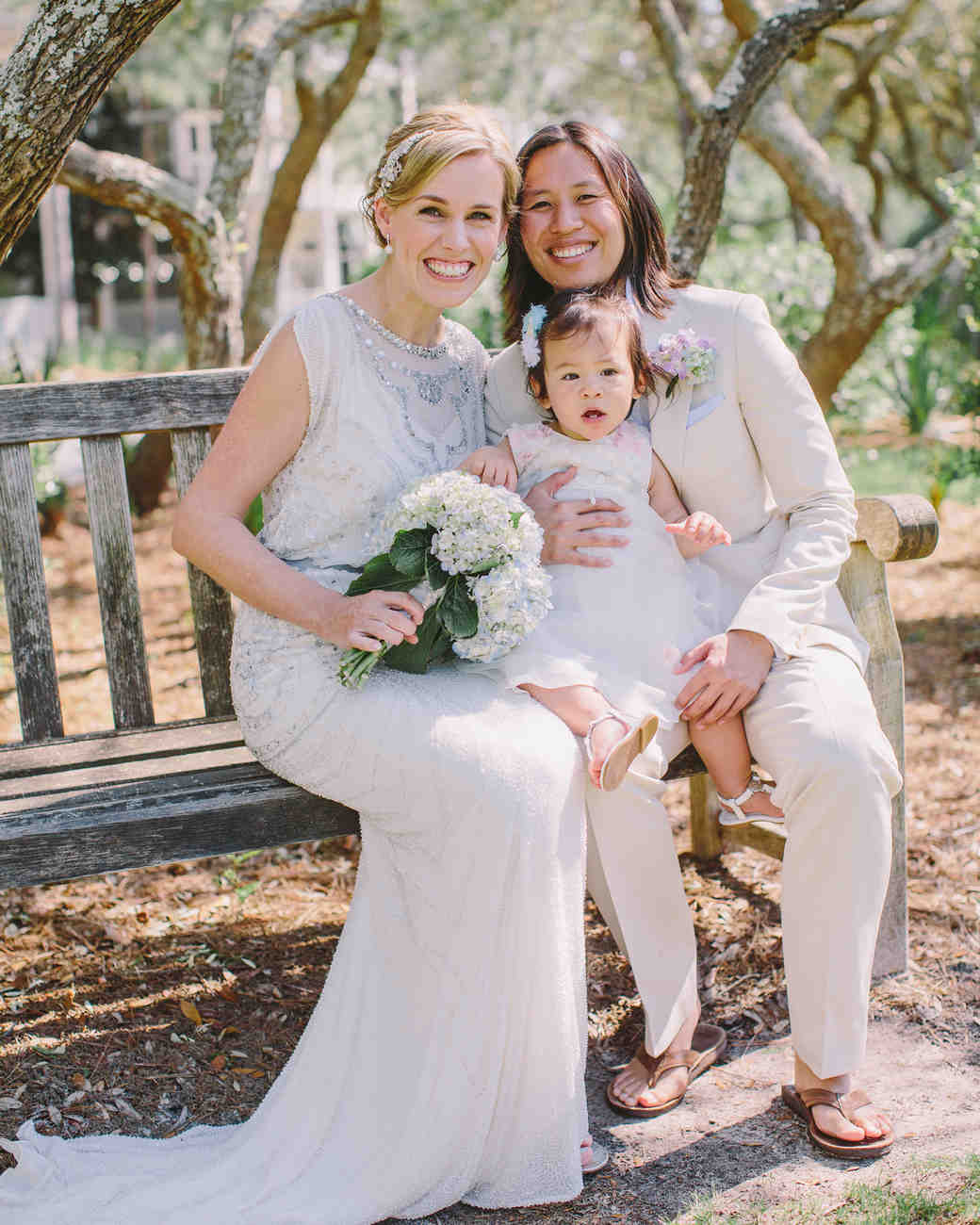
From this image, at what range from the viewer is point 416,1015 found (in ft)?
8.37

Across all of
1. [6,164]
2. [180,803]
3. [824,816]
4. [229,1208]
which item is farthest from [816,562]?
[6,164]

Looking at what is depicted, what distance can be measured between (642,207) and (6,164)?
59.1 inches

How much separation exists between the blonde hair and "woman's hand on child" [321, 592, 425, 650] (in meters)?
0.94

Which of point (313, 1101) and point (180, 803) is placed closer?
point (313, 1101)

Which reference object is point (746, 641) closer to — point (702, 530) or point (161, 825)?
point (702, 530)

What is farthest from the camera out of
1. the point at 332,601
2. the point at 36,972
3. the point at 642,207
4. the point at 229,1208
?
the point at 36,972

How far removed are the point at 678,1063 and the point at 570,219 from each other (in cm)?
Answer: 200

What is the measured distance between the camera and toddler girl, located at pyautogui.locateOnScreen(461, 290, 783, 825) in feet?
9.16

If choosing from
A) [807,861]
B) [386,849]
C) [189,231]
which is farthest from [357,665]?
[189,231]

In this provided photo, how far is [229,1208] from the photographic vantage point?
2398 millimetres

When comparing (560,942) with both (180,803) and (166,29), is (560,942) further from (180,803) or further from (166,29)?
(166,29)

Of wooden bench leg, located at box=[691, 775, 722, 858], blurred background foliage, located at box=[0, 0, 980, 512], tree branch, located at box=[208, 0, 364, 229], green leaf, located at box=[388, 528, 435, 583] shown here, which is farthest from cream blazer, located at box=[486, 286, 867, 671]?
blurred background foliage, located at box=[0, 0, 980, 512]

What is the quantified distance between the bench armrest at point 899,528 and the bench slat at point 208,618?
1655mm

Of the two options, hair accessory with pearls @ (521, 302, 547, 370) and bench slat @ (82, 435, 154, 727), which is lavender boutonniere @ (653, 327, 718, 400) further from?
bench slat @ (82, 435, 154, 727)
